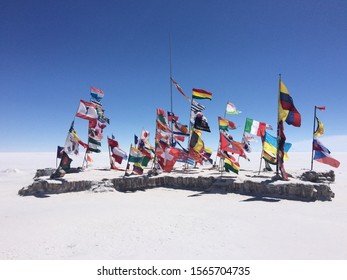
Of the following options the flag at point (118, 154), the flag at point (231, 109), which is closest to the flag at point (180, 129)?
the flag at point (231, 109)

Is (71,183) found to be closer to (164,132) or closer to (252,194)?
(164,132)

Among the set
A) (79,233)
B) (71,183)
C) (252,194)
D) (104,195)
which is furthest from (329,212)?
(71,183)

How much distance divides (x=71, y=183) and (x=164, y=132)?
8267mm

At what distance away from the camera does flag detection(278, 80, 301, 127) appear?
50.2ft

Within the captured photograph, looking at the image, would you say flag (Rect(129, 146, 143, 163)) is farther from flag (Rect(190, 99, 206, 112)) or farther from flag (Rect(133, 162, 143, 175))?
flag (Rect(190, 99, 206, 112))

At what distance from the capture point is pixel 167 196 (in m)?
15.9

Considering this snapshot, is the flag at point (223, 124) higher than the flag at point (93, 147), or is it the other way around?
the flag at point (223, 124)

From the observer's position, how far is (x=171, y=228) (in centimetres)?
943

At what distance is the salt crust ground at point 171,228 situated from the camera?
24.3 ft

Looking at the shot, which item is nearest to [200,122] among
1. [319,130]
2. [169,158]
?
[169,158]

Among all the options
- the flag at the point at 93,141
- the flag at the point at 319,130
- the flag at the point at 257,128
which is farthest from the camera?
the flag at the point at 93,141

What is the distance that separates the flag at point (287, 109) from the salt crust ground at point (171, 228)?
508cm

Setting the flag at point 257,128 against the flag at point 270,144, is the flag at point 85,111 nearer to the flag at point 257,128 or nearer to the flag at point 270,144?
the flag at point 257,128

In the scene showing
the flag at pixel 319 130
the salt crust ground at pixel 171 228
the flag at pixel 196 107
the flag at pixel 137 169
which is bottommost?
the salt crust ground at pixel 171 228
